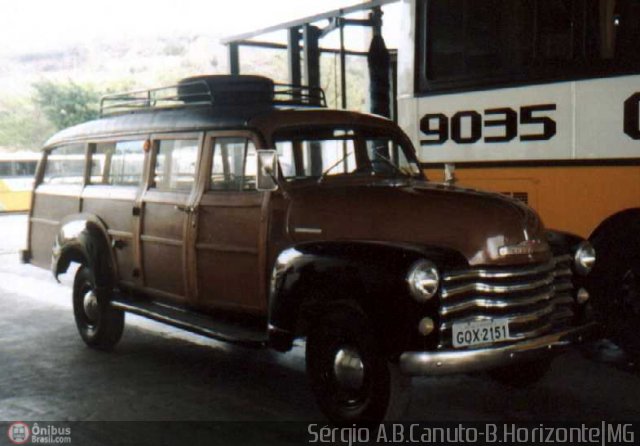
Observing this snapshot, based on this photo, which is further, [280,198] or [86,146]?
[86,146]

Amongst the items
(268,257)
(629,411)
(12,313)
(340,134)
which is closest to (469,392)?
(629,411)

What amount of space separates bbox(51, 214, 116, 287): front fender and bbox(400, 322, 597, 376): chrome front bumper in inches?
141

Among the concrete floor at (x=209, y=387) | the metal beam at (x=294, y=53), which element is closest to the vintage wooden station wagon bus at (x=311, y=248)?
the concrete floor at (x=209, y=387)

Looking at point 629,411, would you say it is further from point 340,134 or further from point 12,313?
point 12,313

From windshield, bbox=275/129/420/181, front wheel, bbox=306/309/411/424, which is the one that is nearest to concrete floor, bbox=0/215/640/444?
front wheel, bbox=306/309/411/424

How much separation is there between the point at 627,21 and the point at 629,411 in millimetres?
2890

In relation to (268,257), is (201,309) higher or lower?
lower

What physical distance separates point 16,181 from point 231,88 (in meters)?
25.3

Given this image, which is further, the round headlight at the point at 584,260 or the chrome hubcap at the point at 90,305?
the chrome hubcap at the point at 90,305

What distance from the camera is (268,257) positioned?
5.67 meters

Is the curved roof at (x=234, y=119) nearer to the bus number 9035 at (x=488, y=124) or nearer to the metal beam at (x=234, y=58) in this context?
the bus number 9035 at (x=488, y=124)

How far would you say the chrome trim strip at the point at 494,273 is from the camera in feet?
14.9

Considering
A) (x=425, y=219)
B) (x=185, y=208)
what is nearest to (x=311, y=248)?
(x=425, y=219)

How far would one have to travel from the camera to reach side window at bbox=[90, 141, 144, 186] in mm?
7074
